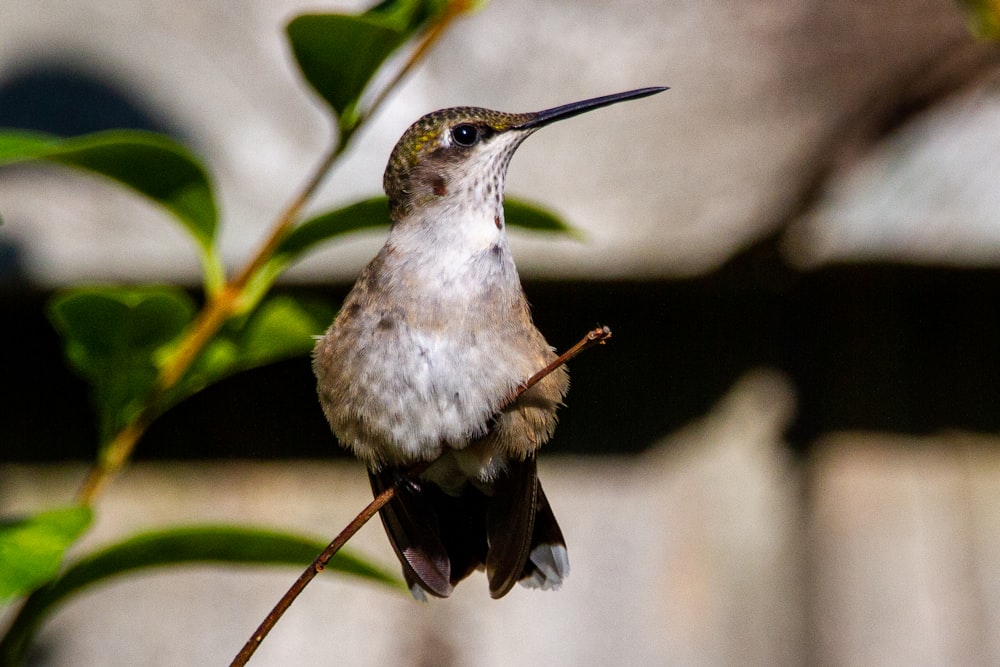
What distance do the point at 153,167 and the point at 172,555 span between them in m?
0.56

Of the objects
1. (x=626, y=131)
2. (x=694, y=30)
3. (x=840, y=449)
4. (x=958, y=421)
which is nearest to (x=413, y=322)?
(x=626, y=131)

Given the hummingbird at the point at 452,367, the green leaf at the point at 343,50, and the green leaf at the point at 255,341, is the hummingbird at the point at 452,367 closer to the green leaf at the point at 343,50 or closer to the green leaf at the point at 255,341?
the green leaf at the point at 255,341

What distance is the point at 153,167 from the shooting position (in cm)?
156

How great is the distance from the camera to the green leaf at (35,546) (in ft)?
4.05

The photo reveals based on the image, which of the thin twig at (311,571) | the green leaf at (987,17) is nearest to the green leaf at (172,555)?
the thin twig at (311,571)

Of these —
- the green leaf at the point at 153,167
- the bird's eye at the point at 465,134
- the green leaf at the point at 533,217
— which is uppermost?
the bird's eye at the point at 465,134

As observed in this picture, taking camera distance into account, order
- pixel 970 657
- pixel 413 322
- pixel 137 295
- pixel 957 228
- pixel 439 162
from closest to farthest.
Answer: pixel 137 295, pixel 413 322, pixel 439 162, pixel 957 228, pixel 970 657

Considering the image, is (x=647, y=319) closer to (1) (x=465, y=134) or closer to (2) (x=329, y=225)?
(1) (x=465, y=134)

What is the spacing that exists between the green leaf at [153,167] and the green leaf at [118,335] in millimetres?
127

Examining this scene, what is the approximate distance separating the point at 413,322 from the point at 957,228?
1.30m

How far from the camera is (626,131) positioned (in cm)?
238

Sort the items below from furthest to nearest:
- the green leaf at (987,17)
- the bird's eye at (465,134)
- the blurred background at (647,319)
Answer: the blurred background at (647,319), the bird's eye at (465,134), the green leaf at (987,17)

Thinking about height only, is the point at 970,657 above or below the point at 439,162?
below

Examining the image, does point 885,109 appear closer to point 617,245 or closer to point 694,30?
point 694,30
